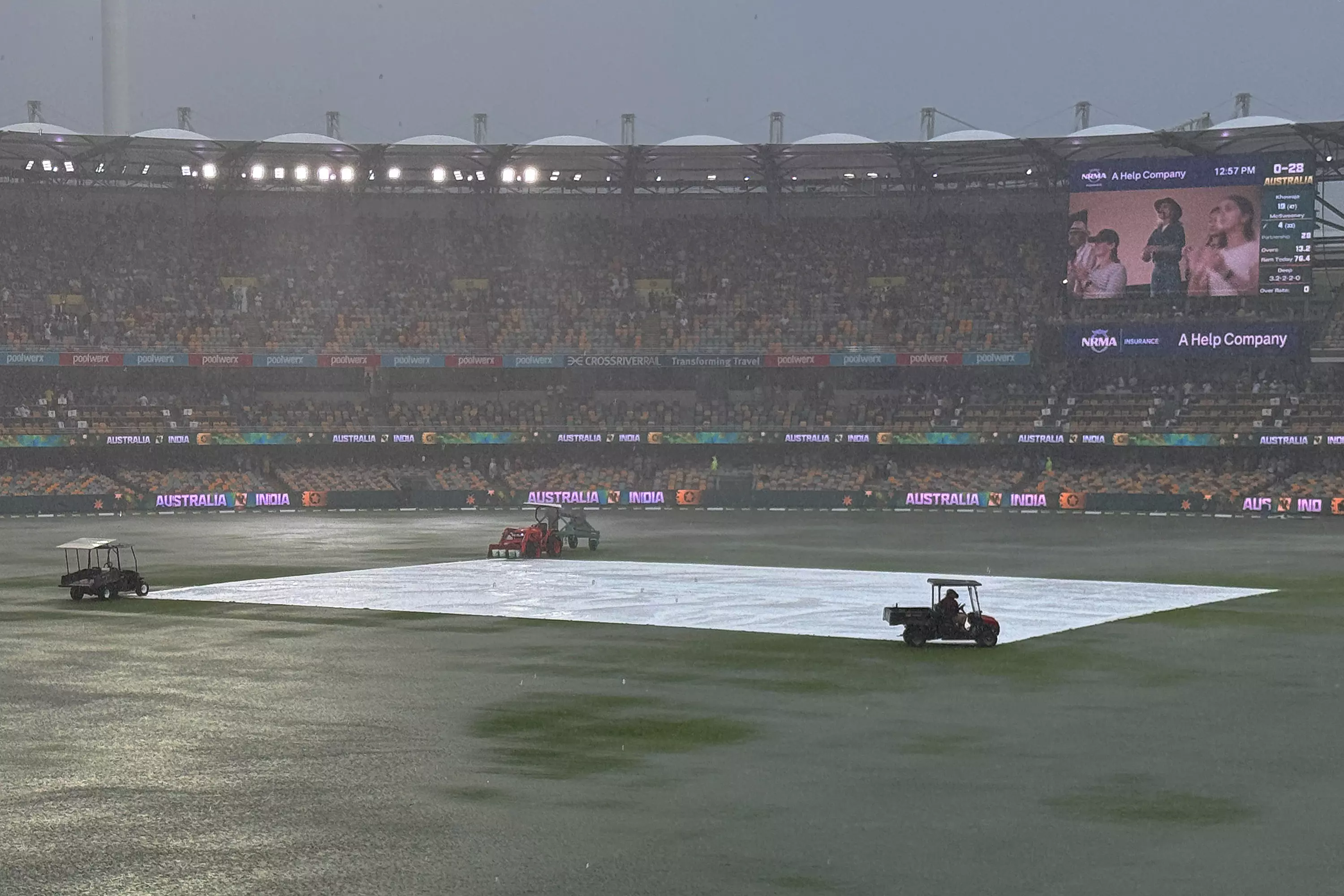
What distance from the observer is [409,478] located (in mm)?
78125

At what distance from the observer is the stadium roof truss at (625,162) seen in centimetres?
7556

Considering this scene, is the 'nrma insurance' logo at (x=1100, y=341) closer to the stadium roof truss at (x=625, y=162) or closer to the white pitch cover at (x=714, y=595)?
the stadium roof truss at (x=625, y=162)

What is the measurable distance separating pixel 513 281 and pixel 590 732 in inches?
2779

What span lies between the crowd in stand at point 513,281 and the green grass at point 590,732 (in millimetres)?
61405

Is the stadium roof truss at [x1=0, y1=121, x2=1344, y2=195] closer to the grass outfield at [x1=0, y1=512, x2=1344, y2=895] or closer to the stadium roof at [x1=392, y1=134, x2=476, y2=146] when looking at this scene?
the stadium roof at [x1=392, y1=134, x2=476, y2=146]

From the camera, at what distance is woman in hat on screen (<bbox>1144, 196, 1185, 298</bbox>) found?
238 feet

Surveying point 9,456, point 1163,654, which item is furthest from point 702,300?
point 1163,654

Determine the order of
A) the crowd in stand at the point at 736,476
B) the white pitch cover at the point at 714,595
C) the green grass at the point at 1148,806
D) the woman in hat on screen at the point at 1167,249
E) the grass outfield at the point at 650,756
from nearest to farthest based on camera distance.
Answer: the grass outfield at the point at 650,756, the green grass at the point at 1148,806, the white pitch cover at the point at 714,595, the crowd in stand at the point at 736,476, the woman in hat on screen at the point at 1167,249

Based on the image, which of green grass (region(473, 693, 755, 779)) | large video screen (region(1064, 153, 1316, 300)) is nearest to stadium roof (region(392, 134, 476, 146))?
large video screen (region(1064, 153, 1316, 300))

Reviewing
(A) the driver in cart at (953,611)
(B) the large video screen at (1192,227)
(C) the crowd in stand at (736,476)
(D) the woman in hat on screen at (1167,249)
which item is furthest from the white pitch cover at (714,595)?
(B) the large video screen at (1192,227)

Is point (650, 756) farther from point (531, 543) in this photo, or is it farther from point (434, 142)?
point (434, 142)

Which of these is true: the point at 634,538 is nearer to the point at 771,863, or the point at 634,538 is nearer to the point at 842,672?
the point at 842,672

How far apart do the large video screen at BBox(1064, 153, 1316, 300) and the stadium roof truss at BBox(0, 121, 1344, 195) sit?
2.08m

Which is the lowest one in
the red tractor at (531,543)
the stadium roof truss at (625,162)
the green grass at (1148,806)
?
the green grass at (1148,806)
